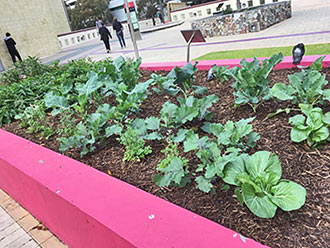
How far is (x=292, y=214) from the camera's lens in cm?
157

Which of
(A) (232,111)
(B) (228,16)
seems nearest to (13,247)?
(A) (232,111)

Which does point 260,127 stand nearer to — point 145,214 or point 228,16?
point 145,214

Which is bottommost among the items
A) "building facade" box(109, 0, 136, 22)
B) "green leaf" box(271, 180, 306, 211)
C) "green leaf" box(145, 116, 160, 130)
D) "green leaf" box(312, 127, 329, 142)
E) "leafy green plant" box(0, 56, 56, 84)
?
"green leaf" box(271, 180, 306, 211)

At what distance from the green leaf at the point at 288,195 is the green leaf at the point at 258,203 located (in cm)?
4

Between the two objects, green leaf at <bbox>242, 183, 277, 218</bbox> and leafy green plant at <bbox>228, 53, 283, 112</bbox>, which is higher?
leafy green plant at <bbox>228, 53, 283, 112</bbox>

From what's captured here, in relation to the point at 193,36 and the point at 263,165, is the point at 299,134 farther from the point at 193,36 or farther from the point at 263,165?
the point at 193,36

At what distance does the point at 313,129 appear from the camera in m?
2.02

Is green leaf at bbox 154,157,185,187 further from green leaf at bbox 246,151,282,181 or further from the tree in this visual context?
the tree

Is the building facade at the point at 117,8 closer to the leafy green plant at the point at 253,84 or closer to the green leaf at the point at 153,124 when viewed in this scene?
the leafy green plant at the point at 253,84

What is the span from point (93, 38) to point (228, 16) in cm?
2193

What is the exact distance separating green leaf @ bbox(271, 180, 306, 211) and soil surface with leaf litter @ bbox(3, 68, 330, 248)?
0.09m

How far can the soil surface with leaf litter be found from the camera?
147 centimetres

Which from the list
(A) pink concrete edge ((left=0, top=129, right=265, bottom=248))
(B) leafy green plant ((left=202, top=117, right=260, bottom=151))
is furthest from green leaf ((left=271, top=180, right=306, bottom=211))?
(B) leafy green plant ((left=202, top=117, right=260, bottom=151))

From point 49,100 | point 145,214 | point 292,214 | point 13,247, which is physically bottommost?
point 13,247
